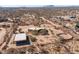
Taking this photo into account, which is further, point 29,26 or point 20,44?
point 29,26

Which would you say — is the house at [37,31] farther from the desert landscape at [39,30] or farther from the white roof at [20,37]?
the white roof at [20,37]

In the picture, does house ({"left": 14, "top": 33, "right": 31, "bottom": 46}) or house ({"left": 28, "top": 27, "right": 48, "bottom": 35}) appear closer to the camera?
house ({"left": 14, "top": 33, "right": 31, "bottom": 46})

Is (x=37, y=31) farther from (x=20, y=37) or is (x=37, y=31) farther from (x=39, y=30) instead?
(x=20, y=37)

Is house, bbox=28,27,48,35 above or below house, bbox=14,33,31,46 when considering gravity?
above

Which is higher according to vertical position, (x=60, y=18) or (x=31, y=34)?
(x=60, y=18)

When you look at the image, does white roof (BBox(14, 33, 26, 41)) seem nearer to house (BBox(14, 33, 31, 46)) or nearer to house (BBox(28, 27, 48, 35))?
house (BBox(14, 33, 31, 46))

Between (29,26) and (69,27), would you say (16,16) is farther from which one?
(69,27)

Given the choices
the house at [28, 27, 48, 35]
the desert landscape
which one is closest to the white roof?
the desert landscape
